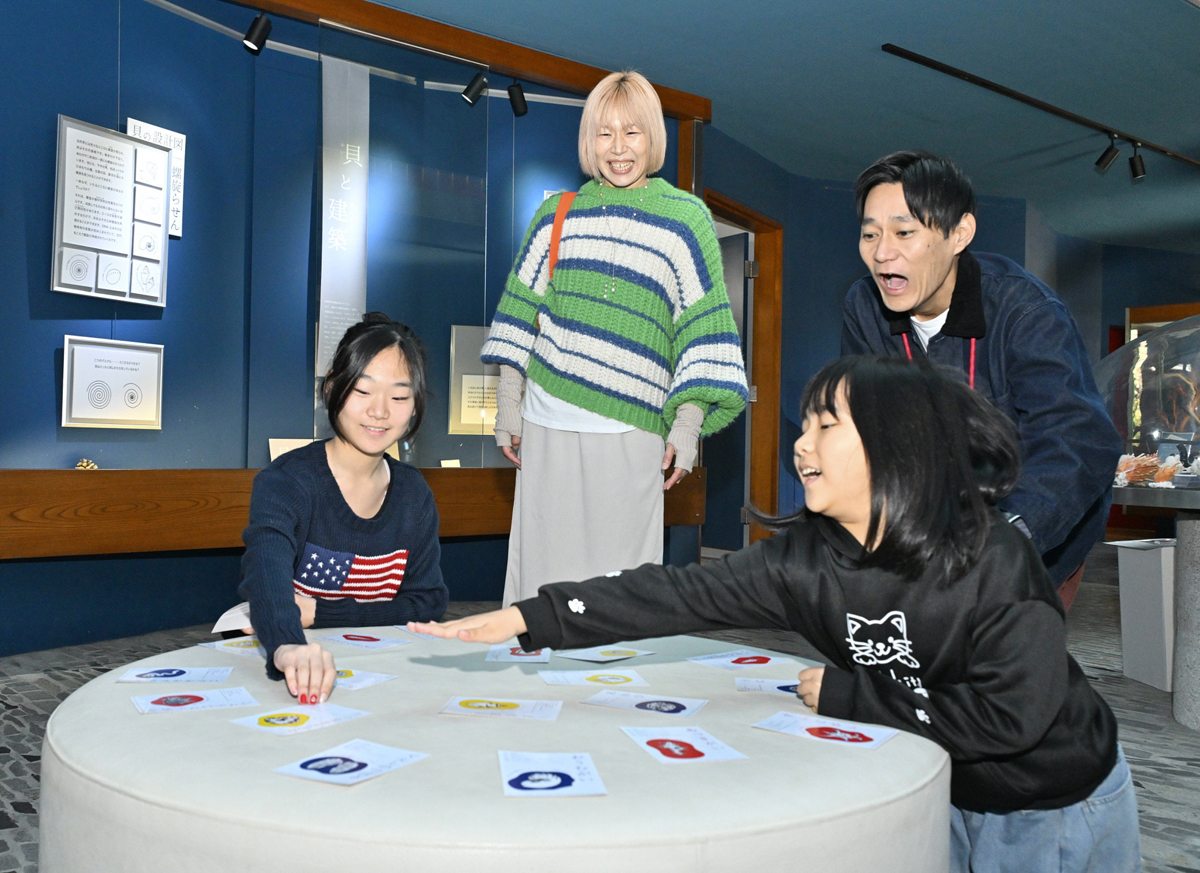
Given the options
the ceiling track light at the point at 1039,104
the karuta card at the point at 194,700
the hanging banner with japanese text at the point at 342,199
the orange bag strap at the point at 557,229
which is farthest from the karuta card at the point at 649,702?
the ceiling track light at the point at 1039,104

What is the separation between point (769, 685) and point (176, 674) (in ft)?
2.50

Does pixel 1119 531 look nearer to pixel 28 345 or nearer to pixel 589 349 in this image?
pixel 589 349

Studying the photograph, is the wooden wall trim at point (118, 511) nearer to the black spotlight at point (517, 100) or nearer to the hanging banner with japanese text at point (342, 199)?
the hanging banner with japanese text at point (342, 199)

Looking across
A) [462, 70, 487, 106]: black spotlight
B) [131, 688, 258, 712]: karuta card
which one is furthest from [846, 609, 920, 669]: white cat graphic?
[462, 70, 487, 106]: black spotlight

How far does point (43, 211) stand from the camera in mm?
3422

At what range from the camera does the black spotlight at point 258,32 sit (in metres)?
3.82

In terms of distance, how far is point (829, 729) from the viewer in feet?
3.28

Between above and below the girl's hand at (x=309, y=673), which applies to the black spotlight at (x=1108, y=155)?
above

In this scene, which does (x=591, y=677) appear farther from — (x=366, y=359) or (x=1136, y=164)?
(x=1136, y=164)

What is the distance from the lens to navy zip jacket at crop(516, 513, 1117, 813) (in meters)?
1.03

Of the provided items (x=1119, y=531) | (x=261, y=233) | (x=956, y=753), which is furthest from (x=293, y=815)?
(x=1119, y=531)

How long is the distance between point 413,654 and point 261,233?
3.23 metres

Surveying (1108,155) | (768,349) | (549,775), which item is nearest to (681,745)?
(549,775)

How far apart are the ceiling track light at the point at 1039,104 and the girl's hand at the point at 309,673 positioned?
15.7 ft
